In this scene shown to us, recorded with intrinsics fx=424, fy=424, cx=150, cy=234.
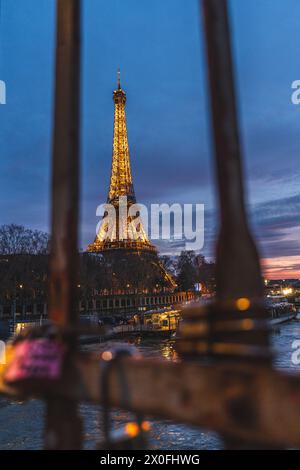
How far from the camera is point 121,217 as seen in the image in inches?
4894

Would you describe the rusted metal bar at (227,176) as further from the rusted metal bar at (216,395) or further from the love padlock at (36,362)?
the love padlock at (36,362)

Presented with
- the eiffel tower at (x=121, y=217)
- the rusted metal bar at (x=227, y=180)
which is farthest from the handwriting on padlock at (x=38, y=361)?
the eiffel tower at (x=121, y=217)

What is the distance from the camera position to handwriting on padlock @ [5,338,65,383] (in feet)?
9.31

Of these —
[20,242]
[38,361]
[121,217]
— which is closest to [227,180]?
[38,361]

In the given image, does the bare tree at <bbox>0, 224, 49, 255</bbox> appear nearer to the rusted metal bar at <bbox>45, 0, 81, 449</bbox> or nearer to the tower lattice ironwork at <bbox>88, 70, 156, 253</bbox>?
the rusted metal bar at <bbox>45, 0, 81, 449</bbox>

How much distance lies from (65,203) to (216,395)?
1.90 meters

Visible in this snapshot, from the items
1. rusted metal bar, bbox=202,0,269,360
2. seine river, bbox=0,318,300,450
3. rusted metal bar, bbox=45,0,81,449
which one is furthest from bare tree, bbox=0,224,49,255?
rusted metal bar, bbox=202,0,269,360

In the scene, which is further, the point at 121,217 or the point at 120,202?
the point at 121,217

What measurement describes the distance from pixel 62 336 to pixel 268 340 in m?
1.39

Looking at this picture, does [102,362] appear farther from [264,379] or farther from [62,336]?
[264,379]

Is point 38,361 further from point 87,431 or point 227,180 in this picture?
point 87,431

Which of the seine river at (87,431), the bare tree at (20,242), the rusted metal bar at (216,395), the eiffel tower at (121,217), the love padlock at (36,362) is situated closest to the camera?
the rusted metal bar at (216,395)

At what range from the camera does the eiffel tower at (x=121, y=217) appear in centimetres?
11769

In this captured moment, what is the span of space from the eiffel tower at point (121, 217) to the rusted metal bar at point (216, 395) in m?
113
